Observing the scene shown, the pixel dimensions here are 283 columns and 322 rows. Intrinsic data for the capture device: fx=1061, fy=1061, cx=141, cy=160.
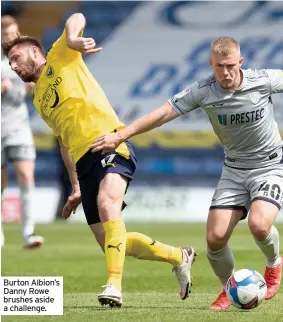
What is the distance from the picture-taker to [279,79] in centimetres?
805

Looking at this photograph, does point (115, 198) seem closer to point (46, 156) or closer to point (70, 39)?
point (70, 39)

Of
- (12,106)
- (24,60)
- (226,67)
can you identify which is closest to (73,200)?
(24,60)

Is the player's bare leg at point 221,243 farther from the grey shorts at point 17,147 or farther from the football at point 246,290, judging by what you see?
the grey shorts at point 17,147

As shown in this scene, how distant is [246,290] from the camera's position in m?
7.45

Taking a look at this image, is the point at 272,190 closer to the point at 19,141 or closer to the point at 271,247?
the point at 271,247

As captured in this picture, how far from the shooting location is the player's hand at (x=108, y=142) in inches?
302

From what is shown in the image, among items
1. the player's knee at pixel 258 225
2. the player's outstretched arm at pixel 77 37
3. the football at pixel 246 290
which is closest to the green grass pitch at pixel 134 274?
the football at pixel 246 290

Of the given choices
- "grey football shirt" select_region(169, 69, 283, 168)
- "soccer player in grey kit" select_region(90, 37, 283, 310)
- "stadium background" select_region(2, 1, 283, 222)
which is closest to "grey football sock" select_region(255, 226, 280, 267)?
"soccer player in grey kit" select_region(90, 37, 283, 310)

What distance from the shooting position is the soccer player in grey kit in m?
7.74

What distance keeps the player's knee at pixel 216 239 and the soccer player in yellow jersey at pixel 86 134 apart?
14.7 inches

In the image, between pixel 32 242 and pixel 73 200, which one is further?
pixel 32 242

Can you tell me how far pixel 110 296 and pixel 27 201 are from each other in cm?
653

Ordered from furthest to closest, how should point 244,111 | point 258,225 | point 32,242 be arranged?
point 32,242
point 244,111
point 258,225

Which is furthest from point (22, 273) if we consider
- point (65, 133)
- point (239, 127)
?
point (239, 127)
